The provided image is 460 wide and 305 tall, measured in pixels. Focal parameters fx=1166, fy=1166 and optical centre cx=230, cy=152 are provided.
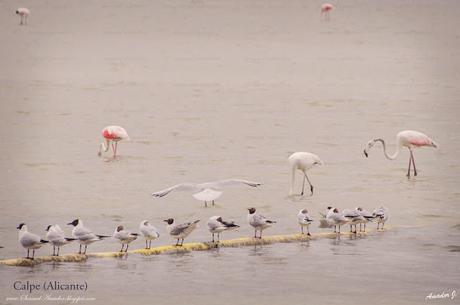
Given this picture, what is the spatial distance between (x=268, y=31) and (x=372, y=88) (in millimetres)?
9944

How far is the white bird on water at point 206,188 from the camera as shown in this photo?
47.9 feet

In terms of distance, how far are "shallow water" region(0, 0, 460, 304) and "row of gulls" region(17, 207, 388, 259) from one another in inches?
9.8

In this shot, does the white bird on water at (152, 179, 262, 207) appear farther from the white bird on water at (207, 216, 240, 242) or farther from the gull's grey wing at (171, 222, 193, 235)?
the gull's grey wing at (171, 222, 193, 235)

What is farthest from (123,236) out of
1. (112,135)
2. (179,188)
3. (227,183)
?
(112,135)

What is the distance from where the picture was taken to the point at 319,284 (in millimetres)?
11188

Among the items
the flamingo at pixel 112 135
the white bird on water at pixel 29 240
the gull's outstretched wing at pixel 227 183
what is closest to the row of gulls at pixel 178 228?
the white bird on water at pixel 29 240

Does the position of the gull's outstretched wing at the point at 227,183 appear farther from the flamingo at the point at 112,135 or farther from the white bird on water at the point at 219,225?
the flamingo at the point at 112,135

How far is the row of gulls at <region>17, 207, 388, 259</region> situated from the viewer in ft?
37.9

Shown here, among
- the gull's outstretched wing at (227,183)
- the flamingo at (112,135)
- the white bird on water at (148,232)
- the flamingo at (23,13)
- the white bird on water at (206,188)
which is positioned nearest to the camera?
the white bird on water at (148,232)

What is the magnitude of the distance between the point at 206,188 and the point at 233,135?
192 inches

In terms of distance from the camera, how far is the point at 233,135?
19641mm

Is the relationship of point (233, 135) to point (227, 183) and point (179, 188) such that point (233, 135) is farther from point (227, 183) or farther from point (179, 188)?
point (179, 188)

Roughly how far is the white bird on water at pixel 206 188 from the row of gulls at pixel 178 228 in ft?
3.97

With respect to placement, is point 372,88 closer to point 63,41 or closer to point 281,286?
point 63,41
